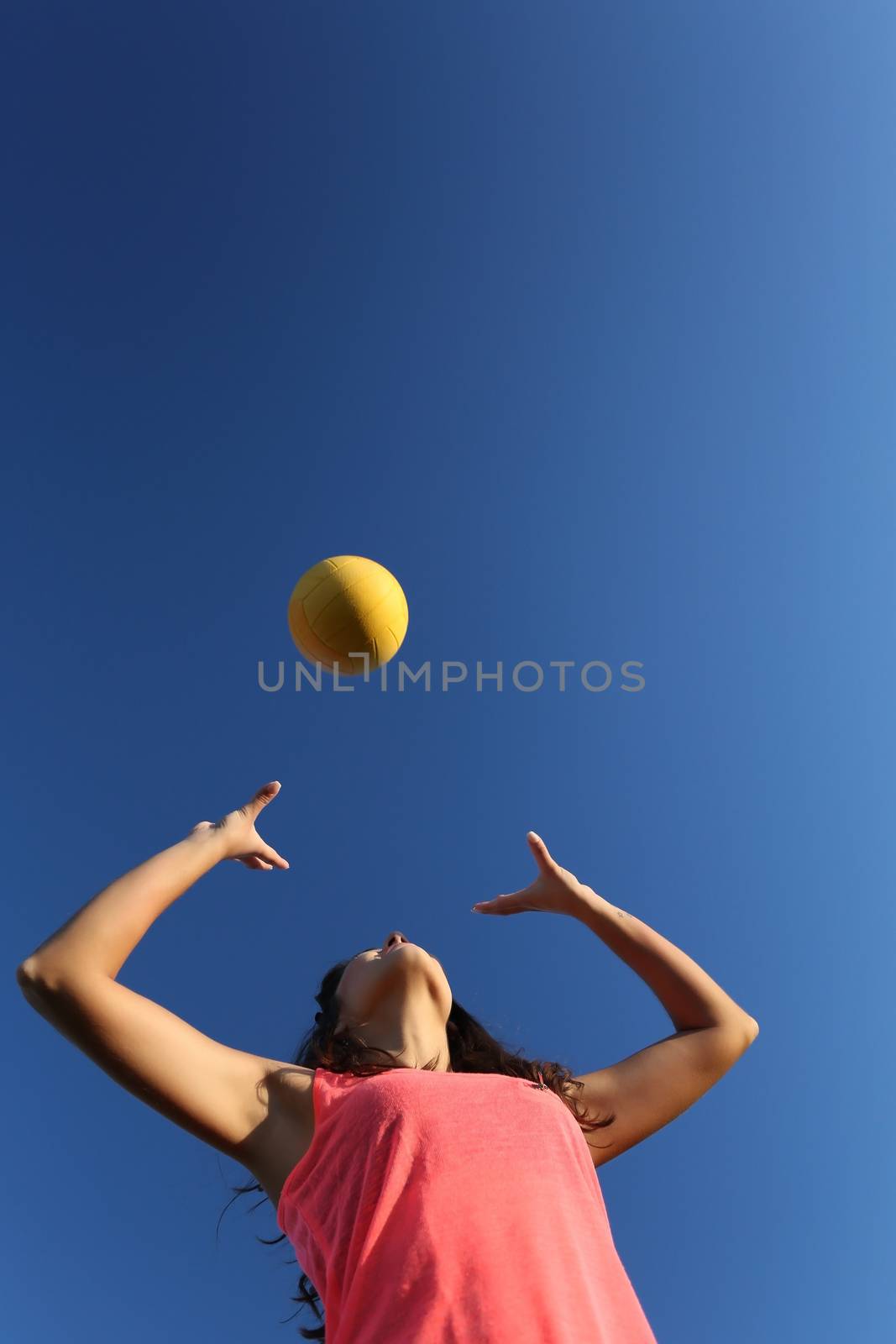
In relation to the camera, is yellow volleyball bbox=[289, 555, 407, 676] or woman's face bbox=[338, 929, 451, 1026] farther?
yellow volleyball bbox=[289, 555, 407, 676]

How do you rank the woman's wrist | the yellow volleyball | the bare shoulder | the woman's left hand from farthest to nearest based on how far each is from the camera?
1. the yellow volleyball
2. the woman's left hand
3. the woman's wrist
4. the bare shoulder

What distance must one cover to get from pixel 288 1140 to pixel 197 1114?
35 cm

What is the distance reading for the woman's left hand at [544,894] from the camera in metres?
4.27

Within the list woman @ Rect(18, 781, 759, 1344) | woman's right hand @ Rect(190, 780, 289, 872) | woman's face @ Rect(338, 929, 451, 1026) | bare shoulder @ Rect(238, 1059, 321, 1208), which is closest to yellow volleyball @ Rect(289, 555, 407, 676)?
woman's right hand @ Rect(190, 780, 289, 872)

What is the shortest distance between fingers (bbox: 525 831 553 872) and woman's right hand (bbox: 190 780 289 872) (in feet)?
4.00

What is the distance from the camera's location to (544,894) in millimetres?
4348

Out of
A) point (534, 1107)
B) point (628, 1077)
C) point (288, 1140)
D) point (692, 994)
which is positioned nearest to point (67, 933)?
point (288, 1140)

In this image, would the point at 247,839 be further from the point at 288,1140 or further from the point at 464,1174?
the point at 464,1174

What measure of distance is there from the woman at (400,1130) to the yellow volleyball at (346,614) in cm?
163

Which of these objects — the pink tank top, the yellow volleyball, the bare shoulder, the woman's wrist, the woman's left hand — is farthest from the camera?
the yellow volleyball

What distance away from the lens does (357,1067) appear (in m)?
3.33

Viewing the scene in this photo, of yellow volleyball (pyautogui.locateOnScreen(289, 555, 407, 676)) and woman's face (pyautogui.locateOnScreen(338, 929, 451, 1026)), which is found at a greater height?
yellow volleyball (pyautogui.locateOnScreen(289, 555, 407, 676))

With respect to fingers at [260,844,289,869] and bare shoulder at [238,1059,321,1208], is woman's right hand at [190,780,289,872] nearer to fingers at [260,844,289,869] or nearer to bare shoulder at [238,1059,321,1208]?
fingers at [260,844,289,869]

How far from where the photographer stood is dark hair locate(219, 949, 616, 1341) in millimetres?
3465
